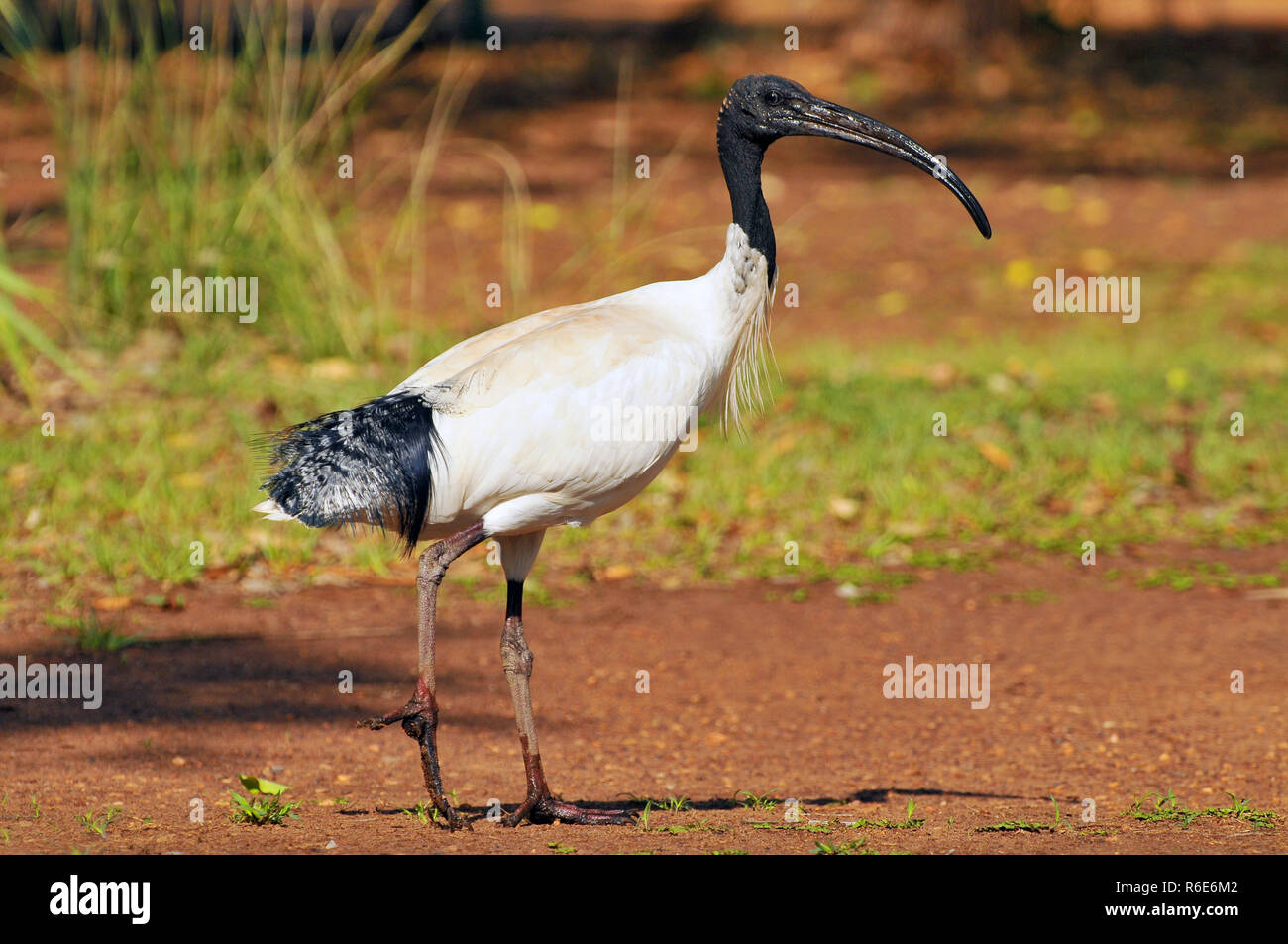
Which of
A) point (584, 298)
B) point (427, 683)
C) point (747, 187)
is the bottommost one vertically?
point (427, 683)

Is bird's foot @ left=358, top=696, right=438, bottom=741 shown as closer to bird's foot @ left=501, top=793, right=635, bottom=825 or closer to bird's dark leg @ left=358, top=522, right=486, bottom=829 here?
bird's dark leg @ left=358, top=522, right=486, bottom=829

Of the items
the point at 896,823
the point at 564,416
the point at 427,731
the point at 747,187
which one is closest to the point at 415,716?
the point at 427,731

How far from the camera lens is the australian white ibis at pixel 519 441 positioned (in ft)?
13.8

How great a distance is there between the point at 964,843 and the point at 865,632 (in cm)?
248

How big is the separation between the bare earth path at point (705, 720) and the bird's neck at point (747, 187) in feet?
5.27

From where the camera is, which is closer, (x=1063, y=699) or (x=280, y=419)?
(x=1063, y=699)

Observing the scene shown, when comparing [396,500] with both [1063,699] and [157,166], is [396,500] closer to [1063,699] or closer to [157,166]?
[1063,699]

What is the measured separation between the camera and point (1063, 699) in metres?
5.72

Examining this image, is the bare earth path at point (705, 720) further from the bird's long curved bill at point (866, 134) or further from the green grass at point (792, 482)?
the bird's long curved bill at point (866, 134)

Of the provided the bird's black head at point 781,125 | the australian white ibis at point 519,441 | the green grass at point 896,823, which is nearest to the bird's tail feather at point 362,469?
the australian white ibis at point 519,441

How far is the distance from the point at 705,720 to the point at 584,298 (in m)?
3.79

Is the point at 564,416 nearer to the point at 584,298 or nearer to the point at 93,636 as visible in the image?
the point at 93,636

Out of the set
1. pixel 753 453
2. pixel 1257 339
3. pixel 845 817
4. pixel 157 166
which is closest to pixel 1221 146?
pixel 1257 339

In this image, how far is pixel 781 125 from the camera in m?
4.70
